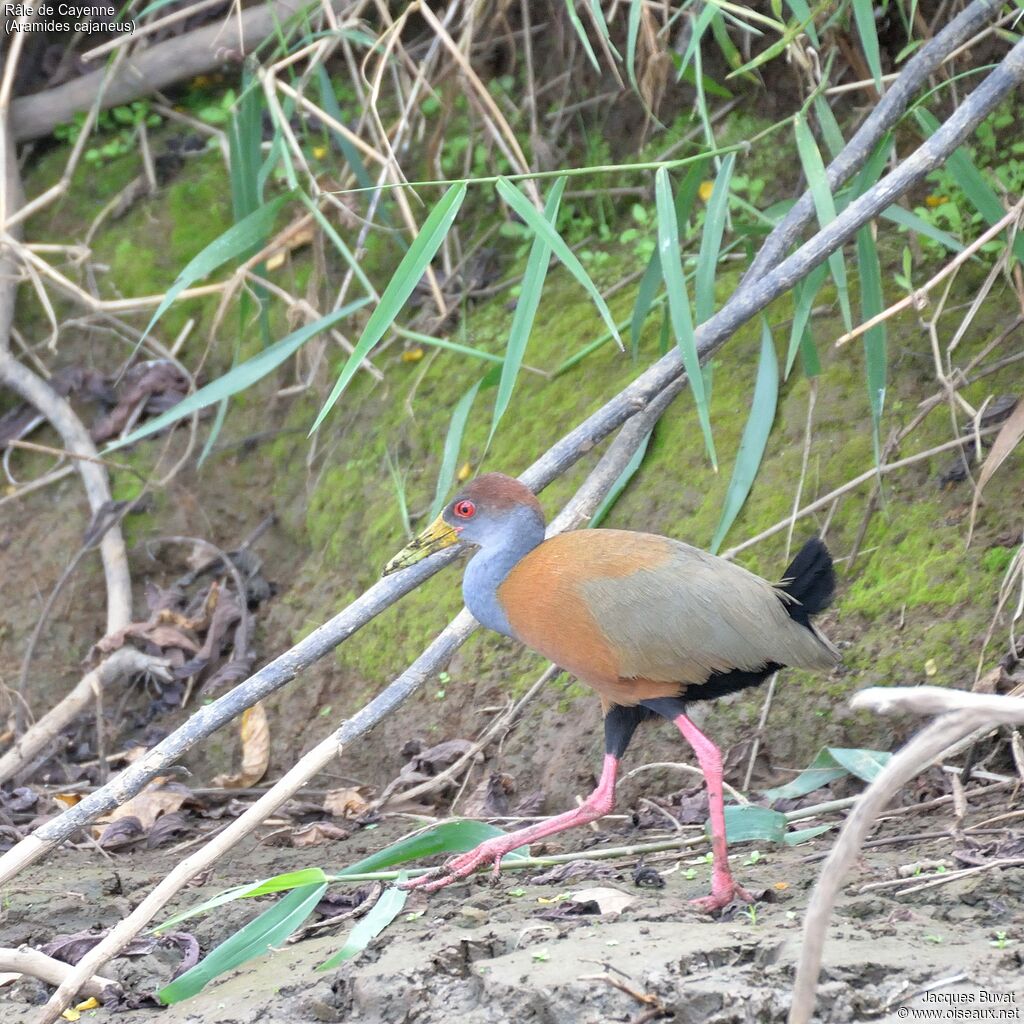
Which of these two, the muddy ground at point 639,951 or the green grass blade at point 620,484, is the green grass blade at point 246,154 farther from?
the muddy ground at point 639,951

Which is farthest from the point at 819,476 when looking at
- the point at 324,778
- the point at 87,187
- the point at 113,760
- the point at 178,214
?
the point at 87,187

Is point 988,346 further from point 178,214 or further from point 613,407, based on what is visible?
point 178,214

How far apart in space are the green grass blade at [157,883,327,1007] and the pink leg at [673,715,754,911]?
3.07 feet

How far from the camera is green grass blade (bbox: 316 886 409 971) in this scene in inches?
116

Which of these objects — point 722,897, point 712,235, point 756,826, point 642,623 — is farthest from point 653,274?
point 722,897

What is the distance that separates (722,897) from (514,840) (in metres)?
0.66

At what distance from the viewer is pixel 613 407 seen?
3.72 metres

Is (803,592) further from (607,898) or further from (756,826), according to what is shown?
(607,898)

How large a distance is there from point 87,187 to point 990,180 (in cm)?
439

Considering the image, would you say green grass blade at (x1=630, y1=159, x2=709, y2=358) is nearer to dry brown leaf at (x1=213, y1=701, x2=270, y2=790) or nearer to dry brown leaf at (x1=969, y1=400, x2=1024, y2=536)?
dry brown leaf at (x1=969, y1=400, x2=1024, y2=536)

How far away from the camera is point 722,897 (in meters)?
3.16

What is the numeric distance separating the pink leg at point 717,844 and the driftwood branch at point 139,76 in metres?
4.22

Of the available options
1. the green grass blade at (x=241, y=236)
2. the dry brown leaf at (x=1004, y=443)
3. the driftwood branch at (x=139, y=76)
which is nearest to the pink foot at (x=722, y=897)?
the dry brown leaf at (x=1004, y=443)

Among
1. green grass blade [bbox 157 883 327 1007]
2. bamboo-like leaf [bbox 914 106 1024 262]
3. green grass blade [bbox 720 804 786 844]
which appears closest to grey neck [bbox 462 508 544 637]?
green grass blade [bbox 720 804 786 844]
